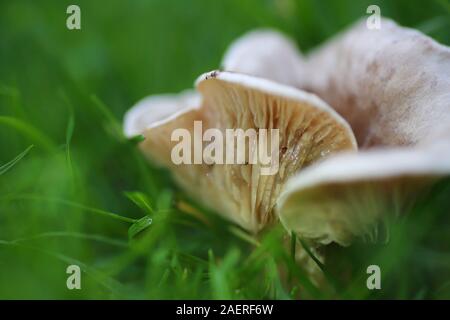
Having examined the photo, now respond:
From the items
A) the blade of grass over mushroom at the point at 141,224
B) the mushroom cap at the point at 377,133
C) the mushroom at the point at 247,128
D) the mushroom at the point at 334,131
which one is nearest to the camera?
the mushroom cap at the point at 377,133

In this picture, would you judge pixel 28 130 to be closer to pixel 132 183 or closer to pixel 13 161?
pixel 13 161

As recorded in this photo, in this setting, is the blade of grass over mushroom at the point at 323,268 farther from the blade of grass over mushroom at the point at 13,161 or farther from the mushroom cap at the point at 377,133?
the blade of grass over mushroom at the point at 13,161

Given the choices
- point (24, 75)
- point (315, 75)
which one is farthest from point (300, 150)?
point (24, 75)

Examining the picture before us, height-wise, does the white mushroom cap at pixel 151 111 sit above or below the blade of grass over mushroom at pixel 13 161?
above

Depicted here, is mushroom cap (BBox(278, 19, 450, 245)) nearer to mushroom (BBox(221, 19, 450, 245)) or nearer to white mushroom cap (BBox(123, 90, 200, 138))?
mushroom (BBox(221, 19, 450, 245))

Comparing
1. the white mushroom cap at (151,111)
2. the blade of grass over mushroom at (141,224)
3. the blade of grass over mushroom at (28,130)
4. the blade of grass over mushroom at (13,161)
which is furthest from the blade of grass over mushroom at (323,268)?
the blade of grass over mushroom at (28,130)

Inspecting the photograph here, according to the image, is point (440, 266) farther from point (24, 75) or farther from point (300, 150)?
point (24, 75)
